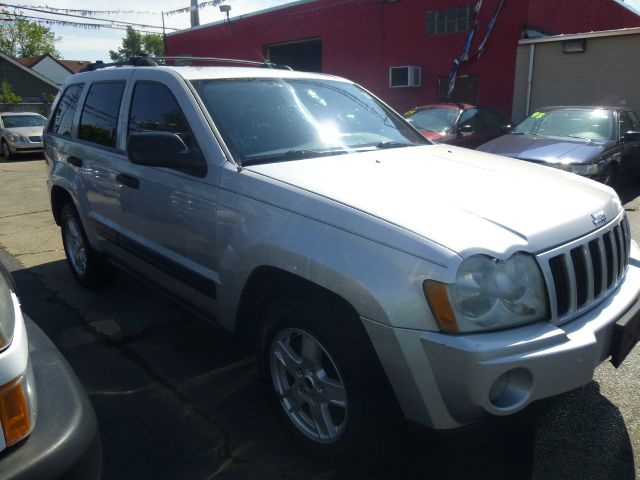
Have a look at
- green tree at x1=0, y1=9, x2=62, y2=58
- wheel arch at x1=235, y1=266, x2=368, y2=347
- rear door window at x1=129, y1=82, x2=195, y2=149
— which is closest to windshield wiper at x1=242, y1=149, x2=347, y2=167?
rear door window at x1=129, y1=82, x2=195, y2=149

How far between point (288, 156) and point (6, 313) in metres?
1.56

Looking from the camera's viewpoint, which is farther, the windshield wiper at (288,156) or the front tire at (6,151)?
the front tire at (6,151)

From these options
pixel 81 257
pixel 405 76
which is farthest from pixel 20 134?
pixel 81 257

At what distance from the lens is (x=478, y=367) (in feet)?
5.87

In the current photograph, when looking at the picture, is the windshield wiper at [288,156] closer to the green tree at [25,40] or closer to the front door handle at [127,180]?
the front door handle at [127,180]

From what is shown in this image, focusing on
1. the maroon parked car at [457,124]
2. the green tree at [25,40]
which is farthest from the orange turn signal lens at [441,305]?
the green tree at [25,40]

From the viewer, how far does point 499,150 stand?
7625mm

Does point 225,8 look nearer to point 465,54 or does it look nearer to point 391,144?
point 465,54

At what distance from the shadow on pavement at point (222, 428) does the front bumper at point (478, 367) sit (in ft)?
0.68

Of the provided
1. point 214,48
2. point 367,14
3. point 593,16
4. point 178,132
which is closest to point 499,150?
point 178,132

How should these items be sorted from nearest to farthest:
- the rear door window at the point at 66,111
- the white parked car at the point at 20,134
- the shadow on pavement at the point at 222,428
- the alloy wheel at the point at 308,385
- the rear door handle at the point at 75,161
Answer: the alloy wheel at the point at 308,385 < the shadow on pavement at the point at 222,428 < the rear door handle at the point at 75,161 < the rear door window at the point at 66,111 < the white parked car at the point at 20,134

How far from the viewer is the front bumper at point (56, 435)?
145 centimetres

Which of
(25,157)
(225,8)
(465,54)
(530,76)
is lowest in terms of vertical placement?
(25,157)

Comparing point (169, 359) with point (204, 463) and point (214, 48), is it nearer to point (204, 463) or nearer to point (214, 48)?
point (204, 463)
